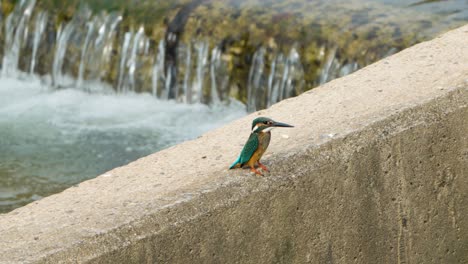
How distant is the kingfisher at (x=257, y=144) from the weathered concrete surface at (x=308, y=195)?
5cm

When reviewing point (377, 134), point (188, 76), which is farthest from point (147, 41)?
point (377, 134)

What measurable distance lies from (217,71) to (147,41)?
72 centimetres

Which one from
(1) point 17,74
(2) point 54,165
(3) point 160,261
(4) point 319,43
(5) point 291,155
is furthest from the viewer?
(1) point 17,74

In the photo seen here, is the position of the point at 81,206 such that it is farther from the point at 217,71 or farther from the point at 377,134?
the point at 217,71

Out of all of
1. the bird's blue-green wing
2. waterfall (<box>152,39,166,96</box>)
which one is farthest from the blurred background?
the bird's blue-green wing

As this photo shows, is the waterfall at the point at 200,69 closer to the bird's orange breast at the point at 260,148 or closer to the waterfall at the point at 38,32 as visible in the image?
the waterfall at the point at 38,32

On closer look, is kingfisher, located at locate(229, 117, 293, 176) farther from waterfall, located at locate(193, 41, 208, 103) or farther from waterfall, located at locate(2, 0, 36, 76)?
waterfall, located at locate(2, 0, 36, 76)

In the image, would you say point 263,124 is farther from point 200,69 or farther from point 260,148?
point 200,69

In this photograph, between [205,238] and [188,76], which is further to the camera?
[188,76]

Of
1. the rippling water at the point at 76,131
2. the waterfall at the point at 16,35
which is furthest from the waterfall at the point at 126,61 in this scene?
the rippling water at the point at 76,131

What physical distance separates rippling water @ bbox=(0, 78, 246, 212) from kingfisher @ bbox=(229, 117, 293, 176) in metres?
2.73

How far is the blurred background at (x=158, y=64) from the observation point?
685cm

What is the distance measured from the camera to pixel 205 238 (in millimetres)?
3113

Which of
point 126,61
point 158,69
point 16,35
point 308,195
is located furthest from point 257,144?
point 16,35
